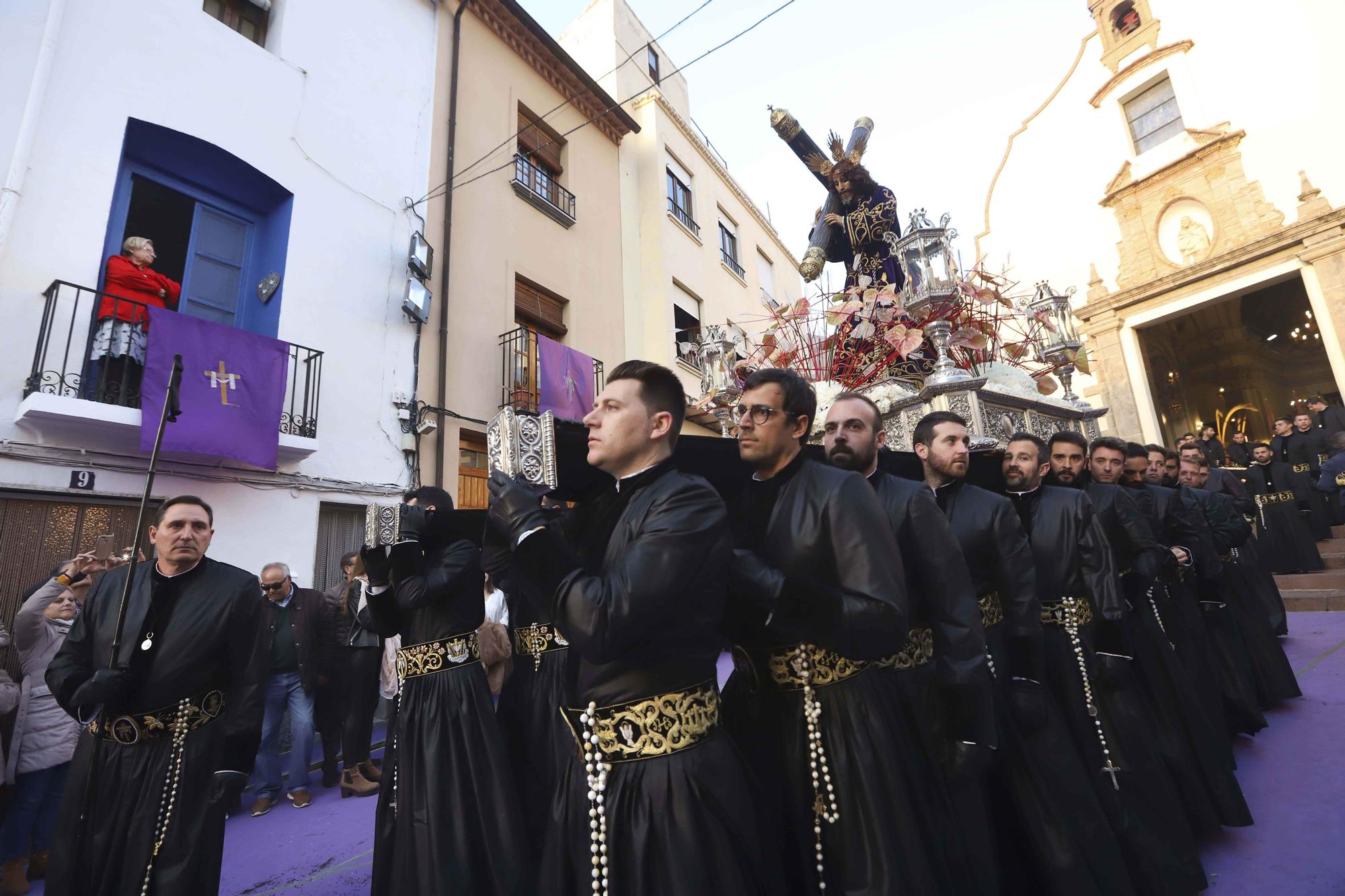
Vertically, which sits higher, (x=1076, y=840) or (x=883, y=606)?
(x=883, y=606)

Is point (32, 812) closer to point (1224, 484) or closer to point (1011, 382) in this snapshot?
point (1011, 382)

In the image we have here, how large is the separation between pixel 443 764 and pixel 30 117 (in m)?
7.12

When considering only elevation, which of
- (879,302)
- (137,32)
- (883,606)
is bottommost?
(883,606)

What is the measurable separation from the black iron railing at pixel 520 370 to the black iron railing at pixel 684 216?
611 cm

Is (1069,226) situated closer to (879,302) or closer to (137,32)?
(879,302)

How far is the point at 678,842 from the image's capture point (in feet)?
4.90

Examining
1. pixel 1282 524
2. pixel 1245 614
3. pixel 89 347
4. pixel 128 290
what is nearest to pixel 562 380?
pixel 128 290

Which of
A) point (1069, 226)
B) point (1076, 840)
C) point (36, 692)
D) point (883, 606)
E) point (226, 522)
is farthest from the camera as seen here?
point (1069, 226)

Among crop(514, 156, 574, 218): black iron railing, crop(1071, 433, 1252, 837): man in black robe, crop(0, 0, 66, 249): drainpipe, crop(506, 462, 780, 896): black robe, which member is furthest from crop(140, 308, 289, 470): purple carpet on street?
crop(1071, 433, 1252, 837): man in black robe

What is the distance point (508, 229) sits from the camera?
35.1 feet

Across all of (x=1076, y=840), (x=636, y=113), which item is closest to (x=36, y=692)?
(x=1076, y=840)

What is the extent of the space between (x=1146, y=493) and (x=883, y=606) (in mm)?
4041

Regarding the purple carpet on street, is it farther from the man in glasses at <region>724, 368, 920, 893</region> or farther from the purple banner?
the man in glasses at <region>724, 368, 920, 893</region>

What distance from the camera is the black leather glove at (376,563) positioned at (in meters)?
3.15
